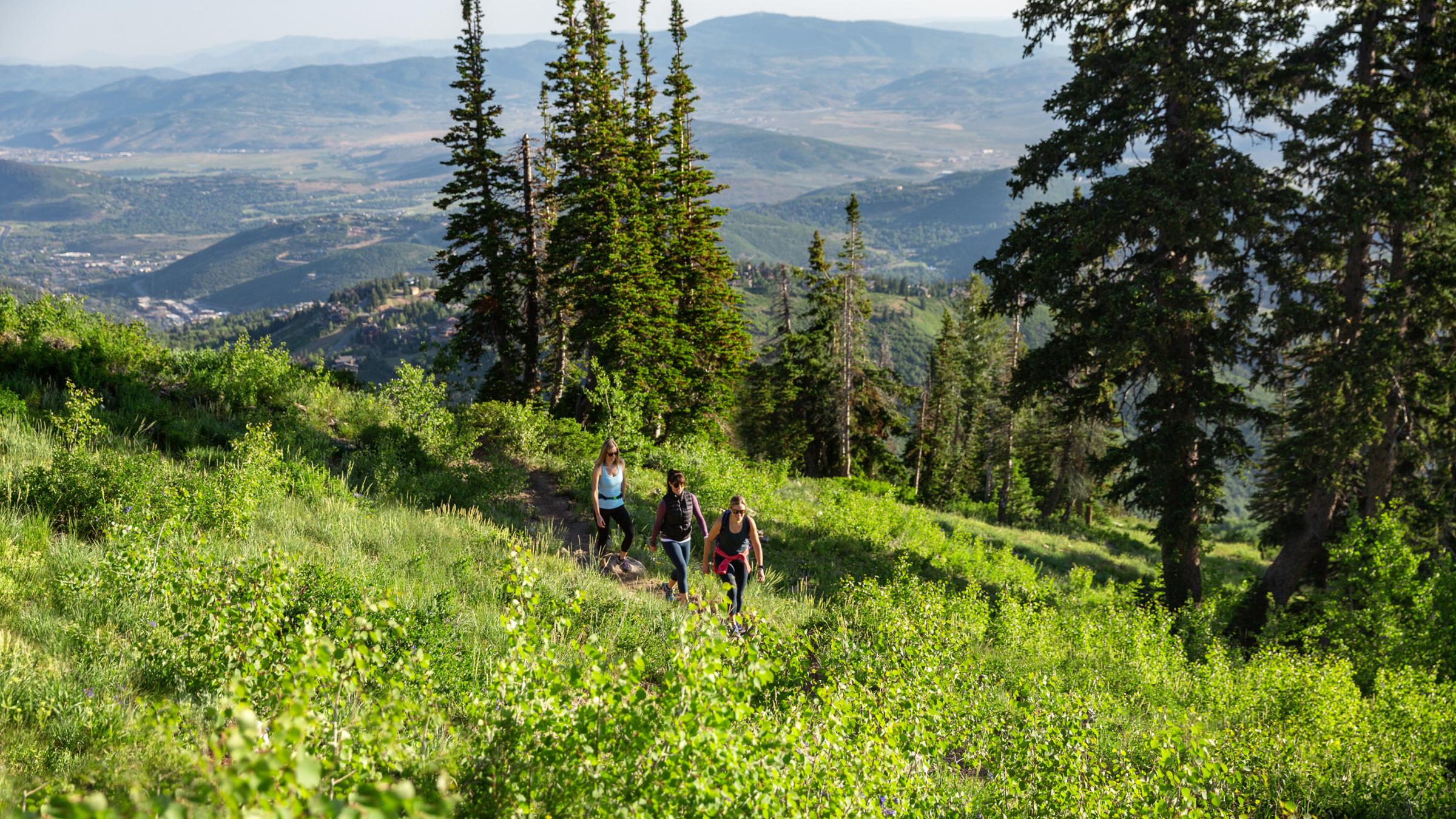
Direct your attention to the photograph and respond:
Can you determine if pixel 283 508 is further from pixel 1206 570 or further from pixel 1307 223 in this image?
pixel 1206 570

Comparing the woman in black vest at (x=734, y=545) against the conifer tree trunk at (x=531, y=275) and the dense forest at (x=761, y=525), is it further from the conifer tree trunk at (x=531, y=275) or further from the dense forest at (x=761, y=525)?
the conifer tree trunk at (x=531, y=275)

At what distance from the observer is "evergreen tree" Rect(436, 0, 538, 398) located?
86.9ft

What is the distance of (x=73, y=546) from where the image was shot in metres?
6.70

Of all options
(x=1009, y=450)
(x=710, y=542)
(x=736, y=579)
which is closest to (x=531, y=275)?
(x=710, y=542)

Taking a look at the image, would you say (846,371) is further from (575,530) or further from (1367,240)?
(575,530)

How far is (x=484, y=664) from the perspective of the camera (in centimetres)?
596

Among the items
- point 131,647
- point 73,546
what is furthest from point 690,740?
point 73,546

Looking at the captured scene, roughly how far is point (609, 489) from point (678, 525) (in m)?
1.46

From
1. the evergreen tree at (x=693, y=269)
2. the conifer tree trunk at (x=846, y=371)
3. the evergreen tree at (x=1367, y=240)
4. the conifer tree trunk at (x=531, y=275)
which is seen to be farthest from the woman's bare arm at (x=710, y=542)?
the conifer tree trunk at (x=846, y=371)

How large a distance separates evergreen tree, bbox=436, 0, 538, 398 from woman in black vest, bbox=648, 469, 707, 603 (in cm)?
1861

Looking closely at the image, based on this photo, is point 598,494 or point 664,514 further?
point 598,494

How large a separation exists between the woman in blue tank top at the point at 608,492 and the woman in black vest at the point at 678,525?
1025 mm

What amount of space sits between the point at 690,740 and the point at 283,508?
802 centimetres

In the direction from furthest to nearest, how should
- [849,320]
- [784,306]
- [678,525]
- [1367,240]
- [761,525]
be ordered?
[784,306]
[849,320]
[761,525]
[1367,240]
[678,525]
